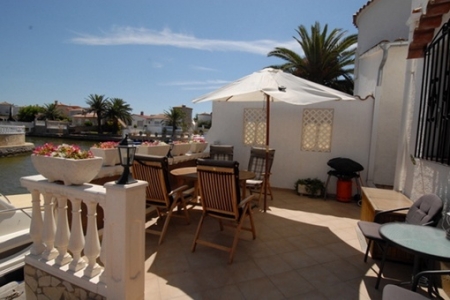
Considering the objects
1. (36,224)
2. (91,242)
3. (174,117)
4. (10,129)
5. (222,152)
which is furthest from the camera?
(174,117)

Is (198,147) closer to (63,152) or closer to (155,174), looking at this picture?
(155,174)

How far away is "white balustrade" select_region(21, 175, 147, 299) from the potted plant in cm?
463

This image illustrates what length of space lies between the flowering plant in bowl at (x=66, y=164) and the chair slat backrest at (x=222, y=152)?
14.2ft

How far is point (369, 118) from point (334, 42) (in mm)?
8211

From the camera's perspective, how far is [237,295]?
2223 millimetres

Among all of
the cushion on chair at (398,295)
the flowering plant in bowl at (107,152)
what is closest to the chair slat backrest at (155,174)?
the flowering plant in bowl at (107,152)

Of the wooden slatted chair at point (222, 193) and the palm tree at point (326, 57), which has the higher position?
the palm tree at point (326, 57)

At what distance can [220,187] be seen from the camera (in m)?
2.91

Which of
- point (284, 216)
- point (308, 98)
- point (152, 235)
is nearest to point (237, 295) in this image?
point (152, 235)

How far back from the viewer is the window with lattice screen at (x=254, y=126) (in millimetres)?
6570

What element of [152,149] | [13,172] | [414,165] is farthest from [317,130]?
[13,172]

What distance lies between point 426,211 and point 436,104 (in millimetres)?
1375

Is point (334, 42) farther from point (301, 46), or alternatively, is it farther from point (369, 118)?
point (369, 118)

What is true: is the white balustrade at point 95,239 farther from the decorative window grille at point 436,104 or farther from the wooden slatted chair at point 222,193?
the decorative window grille at point 436,104
